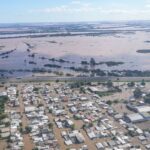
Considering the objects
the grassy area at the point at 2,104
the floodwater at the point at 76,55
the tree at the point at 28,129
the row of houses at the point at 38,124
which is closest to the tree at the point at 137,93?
the row of houses at the point at 38,124

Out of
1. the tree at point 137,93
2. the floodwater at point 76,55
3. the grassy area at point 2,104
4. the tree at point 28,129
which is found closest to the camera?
the tree at point 28,129

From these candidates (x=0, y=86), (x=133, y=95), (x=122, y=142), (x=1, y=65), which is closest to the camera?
(x=122, y=142)

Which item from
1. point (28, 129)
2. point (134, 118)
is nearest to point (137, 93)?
point (134, 118)

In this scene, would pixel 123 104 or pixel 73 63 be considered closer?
pixel 123 104

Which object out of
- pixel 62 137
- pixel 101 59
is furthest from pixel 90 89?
pixel 101 59

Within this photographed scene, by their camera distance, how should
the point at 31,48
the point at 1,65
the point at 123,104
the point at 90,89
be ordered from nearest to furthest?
the point at 123,104, the point at 90,89, the point at 1,65, the point at 31,48

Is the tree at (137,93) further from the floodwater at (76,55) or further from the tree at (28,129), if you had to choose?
the floodwater at (76,55)

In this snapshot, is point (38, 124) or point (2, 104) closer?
point (38, 124)

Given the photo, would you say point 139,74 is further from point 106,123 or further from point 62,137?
point 62,137

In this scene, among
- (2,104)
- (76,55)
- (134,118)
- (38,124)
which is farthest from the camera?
(76,55)

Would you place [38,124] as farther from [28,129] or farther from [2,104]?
[2,104]

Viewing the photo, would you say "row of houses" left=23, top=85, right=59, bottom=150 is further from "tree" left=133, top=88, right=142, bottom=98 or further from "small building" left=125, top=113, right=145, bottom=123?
"tree" left=133, top=88, right=142, bottom=98
